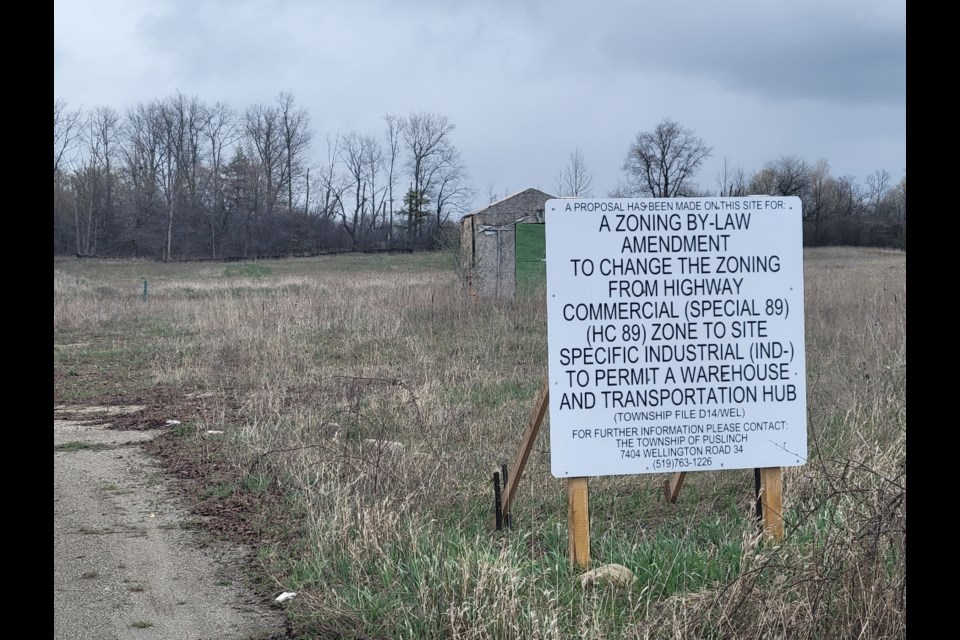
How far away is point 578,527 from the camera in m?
4.54

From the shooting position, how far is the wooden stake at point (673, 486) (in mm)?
5586

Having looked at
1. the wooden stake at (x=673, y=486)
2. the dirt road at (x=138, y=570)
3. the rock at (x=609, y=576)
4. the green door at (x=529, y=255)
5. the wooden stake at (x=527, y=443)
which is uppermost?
the green door at (x=529, y=255)

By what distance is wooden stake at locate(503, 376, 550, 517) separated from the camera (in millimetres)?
4832

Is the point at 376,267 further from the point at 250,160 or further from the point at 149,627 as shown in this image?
the point at 149,627

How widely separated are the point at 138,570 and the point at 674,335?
3218mm

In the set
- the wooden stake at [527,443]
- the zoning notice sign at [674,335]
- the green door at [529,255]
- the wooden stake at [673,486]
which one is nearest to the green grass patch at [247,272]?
the green door at [529,255]

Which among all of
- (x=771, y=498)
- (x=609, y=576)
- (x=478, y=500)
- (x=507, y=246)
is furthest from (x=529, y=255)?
(x=609, y=576)

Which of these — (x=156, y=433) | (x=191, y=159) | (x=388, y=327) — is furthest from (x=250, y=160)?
(x=156, y=433)

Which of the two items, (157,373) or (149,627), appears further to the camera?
(157,373)

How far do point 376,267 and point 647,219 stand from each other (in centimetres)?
4558

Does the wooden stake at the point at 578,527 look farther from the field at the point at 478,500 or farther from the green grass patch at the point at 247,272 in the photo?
the green grass patch at the point at 247,272

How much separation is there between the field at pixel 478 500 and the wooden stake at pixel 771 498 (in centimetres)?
13

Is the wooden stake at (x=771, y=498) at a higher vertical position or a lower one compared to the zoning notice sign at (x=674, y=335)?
lower

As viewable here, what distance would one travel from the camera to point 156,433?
28.0 ft
